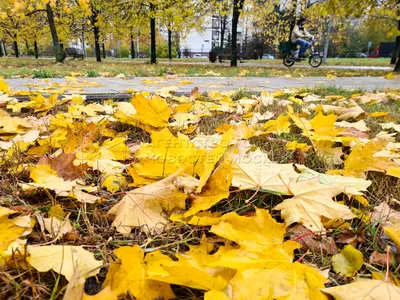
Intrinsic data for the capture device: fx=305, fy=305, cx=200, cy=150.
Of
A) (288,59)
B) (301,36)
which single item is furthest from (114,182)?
(288,59)

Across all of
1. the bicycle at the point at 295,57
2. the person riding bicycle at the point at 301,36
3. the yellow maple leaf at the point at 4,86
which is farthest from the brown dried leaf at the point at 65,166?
the bicycle at the point at 295,57

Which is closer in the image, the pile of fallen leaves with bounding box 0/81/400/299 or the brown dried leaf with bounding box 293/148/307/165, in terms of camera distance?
the pile of fallen leaves with bounding box 0/81/400/299

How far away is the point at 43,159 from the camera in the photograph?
102 cm

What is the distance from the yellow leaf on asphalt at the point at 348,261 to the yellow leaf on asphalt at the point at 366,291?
3.3 inches

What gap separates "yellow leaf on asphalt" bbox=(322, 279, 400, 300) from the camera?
1.74 feet

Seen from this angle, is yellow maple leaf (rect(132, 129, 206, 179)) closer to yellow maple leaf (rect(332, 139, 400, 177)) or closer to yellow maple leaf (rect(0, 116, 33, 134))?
yellow maple leaf (rect(332, 139, 400, 177))

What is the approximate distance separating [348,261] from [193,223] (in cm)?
36

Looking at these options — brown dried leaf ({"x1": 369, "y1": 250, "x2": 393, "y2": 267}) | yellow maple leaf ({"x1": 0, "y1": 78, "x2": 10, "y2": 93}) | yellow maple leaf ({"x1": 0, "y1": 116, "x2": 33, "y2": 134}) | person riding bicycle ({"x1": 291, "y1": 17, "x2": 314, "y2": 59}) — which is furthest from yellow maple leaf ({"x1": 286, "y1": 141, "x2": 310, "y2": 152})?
person riding bicycle ({"x1": 291, "y1": 17, "x2": 314, "y2": 59})

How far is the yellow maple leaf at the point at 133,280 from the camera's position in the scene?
0.54 m

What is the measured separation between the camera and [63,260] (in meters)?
0.56

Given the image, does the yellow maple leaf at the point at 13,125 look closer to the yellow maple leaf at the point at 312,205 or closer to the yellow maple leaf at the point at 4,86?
the yellow maple leaf at the point at 4,86

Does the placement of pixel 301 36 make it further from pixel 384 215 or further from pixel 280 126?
pixel 384 215

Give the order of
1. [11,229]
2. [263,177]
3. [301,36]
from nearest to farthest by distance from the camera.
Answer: [11,229]
[263,177]
[301,36]

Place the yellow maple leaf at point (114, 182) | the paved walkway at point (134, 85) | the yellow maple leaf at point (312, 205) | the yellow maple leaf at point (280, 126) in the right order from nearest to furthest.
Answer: the yellow maple leaf at point (312, 205) < the yellow maple leaf at point (114, 182) < the yellow maple leaf at point (280, 126) < the paved walkway at point (134, 85)
